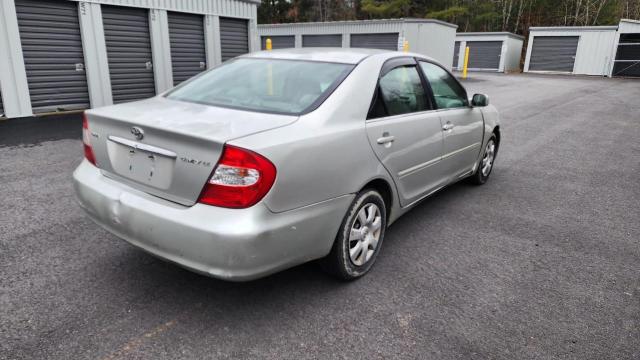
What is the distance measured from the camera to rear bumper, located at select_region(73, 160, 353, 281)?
2281mm

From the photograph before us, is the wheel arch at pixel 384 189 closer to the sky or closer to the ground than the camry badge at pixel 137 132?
closer to the ground

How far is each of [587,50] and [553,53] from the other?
7.30 ft

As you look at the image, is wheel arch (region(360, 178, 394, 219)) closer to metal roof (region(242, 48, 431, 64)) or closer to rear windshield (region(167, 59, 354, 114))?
rear windshield (region(167, 59, 354, 114))

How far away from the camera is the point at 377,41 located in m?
24.1

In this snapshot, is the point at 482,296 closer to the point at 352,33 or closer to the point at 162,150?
the point at 162,150

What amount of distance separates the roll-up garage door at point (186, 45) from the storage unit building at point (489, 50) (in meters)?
26.5

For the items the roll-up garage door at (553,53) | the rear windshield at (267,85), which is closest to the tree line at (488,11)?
the roll-up garage door at (553,53)

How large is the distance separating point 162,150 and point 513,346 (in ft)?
7.20

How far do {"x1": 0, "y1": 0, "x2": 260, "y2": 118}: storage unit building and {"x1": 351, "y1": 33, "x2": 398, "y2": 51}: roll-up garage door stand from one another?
10664 millimetres

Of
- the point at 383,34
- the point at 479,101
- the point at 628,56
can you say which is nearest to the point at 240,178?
the point at 479,101

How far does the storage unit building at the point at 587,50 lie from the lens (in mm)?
28641

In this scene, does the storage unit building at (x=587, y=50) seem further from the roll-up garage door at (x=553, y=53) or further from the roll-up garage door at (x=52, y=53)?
the roll-up garage door at (x=52, y=53)

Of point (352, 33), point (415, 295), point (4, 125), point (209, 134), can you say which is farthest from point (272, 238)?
point (352, 33)

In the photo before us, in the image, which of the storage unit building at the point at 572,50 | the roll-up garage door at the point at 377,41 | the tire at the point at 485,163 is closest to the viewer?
the tire at the point at 485,163
